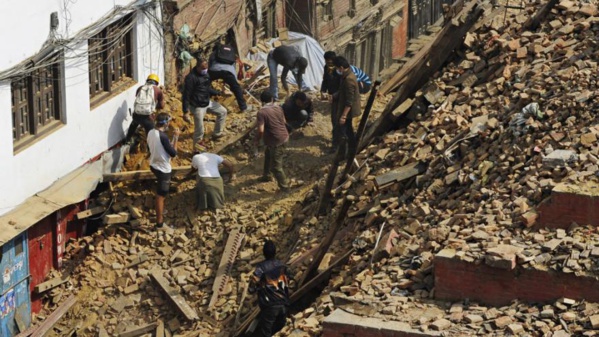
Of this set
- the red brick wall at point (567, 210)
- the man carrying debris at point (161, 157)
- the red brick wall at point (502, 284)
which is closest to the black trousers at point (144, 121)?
the man carrying debris at point (161, 157)

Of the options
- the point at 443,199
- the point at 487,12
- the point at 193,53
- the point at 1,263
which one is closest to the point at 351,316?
the point at 443,199

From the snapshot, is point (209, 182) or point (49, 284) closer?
point (49, 284)

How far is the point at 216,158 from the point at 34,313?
3.57m

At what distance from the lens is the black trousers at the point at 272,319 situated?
19.8m

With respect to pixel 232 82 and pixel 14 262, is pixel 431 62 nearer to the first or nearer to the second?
pixel 232 82

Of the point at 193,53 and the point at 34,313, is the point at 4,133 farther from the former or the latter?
the point at 193,53

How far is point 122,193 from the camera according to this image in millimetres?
23828

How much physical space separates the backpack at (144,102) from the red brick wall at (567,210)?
797 cm

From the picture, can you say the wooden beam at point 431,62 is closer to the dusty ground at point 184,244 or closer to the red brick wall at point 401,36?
the dusty ground at point 184,244

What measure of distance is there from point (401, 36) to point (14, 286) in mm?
20162

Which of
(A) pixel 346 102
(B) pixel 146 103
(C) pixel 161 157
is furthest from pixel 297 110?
(C) pixel 161 157

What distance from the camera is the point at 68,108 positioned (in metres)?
23.2

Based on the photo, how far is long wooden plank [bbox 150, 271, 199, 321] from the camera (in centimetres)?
2169

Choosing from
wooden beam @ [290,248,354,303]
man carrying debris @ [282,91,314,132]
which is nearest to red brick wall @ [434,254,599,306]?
wooden beam @ [290,248,354,303]
